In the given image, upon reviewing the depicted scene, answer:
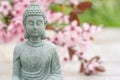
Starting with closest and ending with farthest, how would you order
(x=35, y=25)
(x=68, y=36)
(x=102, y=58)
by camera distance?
(x=35, y=25)
(x=68, y=36)
(x=102, y=58)

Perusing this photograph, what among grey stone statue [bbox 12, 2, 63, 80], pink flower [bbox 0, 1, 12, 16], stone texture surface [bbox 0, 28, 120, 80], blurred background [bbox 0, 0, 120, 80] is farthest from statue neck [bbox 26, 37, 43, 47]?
stone texture surface [bbox 0, 28, 120, 80]

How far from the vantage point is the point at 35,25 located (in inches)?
93.7

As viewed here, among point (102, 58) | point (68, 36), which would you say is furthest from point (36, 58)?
point (102, 58)

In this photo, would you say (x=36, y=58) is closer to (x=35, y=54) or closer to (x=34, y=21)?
(x=35, y=54)

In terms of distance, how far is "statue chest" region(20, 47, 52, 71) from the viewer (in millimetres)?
2393

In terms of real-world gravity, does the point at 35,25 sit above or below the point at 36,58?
above

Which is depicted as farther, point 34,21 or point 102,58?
point 102,58

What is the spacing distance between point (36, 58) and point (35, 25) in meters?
0.14

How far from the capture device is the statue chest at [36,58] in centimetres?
239

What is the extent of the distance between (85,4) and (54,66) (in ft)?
3.45

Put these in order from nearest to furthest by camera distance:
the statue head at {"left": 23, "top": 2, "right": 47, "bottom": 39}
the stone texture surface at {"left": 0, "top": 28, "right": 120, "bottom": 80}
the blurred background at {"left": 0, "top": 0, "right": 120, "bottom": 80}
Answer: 1. the statue head at {"left": 23, "top": 2, "right": 47, "bottom": 39}
2. the blurred background at {"left": 0, "top": 0, "right": 120, "bottom": 80}
3. the stone texture surface at {"left": 0, "top": 28, "right": 120, "bottom": 80}

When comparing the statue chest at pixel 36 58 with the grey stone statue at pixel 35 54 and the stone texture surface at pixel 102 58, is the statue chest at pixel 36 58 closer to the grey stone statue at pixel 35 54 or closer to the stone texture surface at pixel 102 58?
the grey stone statue at pixel 35 54

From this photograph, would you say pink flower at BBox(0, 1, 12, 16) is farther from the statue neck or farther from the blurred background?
the statue neck

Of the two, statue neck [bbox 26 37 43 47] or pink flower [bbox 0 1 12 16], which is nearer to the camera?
statue neck [bbox 26 37 43 47]
